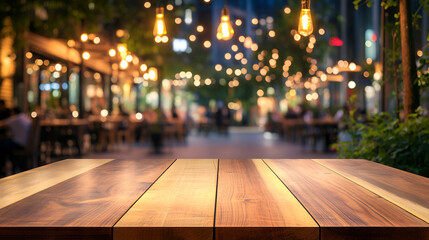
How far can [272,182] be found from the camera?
1748mm

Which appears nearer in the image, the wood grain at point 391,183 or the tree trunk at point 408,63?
the wood grain at point 391,183

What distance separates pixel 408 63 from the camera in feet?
12.6

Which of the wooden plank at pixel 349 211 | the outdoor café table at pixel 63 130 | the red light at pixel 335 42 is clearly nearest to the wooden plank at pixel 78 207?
the wooden plank at pixel 349 211

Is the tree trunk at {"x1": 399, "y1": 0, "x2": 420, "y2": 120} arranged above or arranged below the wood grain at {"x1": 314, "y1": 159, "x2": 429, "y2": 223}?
above

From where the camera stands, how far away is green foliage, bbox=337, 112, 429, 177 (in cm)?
337

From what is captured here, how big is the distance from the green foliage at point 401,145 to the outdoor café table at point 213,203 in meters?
1.37

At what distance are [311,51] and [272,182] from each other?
63.6 ft

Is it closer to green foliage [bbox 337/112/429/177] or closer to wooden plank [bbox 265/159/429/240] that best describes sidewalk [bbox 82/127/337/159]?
green foliage [bbox 337/112/429/177]

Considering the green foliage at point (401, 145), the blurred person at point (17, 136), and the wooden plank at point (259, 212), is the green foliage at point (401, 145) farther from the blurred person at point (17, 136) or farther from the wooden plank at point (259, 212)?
the blurred person at point (17, 136)

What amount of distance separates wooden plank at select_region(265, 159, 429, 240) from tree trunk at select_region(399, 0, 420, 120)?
7.31ft

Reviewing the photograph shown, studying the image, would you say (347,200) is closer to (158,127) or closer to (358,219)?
(358,219)

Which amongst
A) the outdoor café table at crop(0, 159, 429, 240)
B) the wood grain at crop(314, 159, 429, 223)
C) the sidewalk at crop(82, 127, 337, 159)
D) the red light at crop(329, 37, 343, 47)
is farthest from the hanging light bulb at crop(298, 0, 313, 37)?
the red light at crop(329, 37, 343, 47)

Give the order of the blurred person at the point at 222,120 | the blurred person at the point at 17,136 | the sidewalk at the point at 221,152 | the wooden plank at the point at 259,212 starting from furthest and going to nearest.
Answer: the blurred person at the point at 222,120, the sidewalk at the point at 221,152, the blurred person at the point at 17,136, the wooden plank at the point at 259,212

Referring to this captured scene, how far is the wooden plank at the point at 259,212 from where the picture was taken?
1.07 metres
